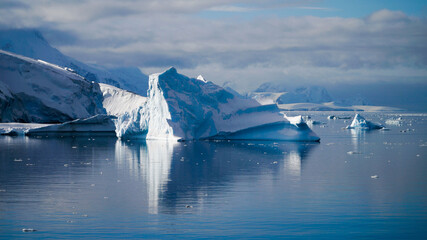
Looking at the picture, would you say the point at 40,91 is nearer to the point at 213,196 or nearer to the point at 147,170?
the point at 147,170

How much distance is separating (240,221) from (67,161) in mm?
10773

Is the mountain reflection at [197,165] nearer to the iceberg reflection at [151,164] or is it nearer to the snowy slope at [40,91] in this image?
the iceberg reflection at [151,164]

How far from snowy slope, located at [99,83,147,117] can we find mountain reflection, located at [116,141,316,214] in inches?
1107

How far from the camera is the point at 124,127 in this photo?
1252 inches

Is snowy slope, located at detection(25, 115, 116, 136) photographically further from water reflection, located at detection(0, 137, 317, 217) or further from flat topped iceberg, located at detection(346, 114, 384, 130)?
flat topped iceberg, located at detection(346, 114, 384, 130)

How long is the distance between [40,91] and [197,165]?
28.9 metres

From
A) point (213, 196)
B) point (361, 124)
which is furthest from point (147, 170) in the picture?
point (361, 124)

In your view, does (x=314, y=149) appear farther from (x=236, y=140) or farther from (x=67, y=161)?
(x=67, y=161)

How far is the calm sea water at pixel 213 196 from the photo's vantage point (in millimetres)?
9297

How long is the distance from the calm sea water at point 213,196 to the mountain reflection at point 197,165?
3 cm

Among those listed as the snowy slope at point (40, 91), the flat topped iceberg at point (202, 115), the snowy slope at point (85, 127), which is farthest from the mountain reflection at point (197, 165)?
the snowy slope at point (40, 91)

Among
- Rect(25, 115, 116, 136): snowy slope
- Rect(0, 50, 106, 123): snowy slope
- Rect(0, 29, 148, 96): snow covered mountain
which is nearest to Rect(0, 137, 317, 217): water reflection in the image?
Rect(25, 115, 116, 136): snowy slope

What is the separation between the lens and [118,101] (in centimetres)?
5844

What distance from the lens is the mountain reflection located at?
41.1ft
